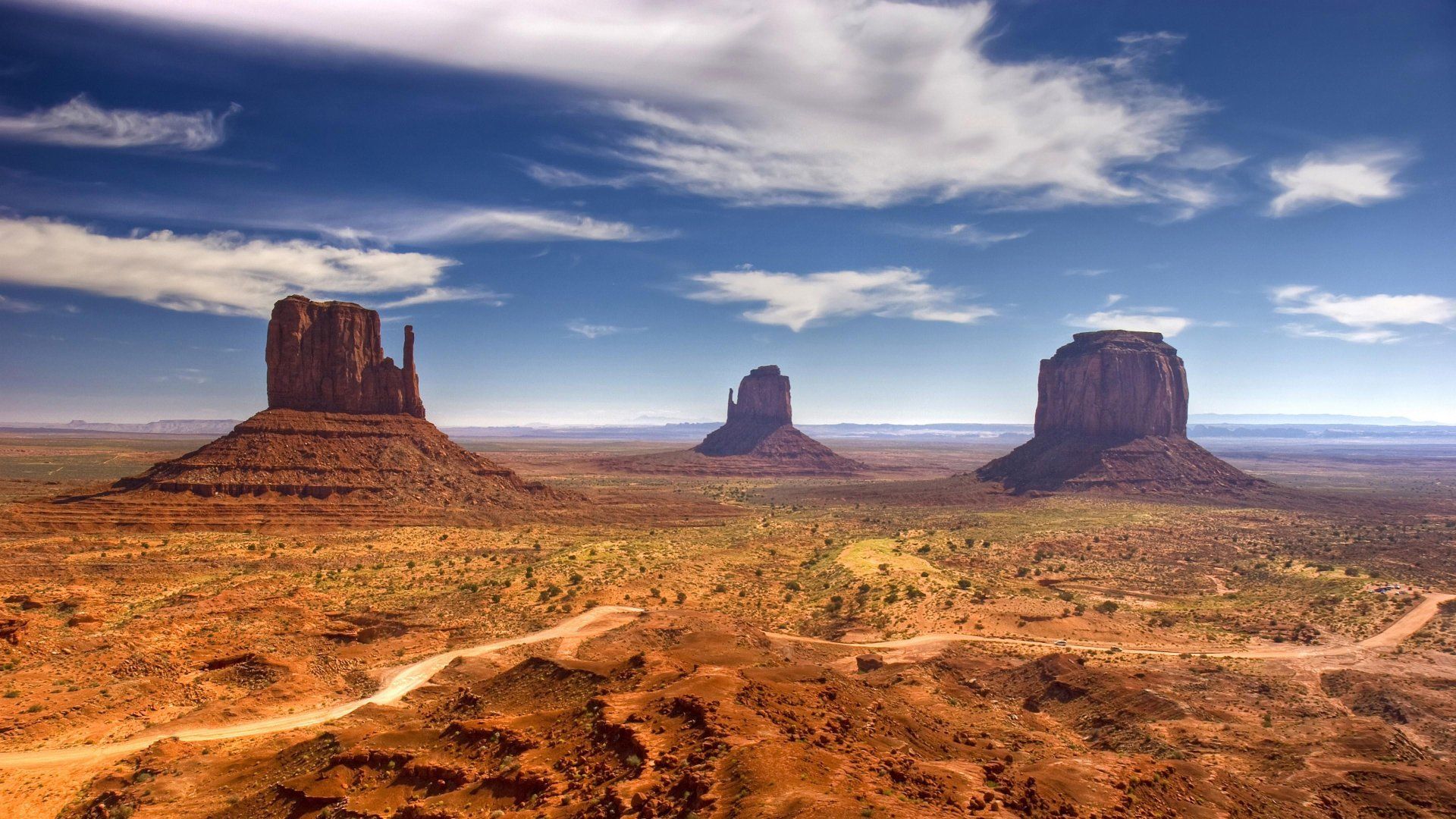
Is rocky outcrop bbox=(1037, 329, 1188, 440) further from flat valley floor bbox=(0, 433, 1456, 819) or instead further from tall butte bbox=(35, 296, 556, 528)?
tall butte bbox=(35, 296, 556, 528)

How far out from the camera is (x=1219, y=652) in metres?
38.0

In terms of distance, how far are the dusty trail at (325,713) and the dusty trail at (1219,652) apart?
1190 centimetres

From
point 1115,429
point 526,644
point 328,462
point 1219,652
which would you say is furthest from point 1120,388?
point 328,462

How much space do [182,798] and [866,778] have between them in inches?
829

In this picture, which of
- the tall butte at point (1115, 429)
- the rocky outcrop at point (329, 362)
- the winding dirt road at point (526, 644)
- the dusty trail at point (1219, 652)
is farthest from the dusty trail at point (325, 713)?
the tall butte at point (1115, 429)

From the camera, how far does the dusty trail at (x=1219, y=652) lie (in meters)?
36.8

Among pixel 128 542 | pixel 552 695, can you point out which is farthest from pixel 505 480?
pixel 552 695

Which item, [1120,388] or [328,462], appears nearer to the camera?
[328,462]

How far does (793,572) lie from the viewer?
2345 inches

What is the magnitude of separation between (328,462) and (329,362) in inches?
597

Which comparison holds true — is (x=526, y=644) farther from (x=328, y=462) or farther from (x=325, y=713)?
(x=328, y=462)

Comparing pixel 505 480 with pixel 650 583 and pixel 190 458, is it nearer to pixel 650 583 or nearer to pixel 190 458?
pixel 190 458

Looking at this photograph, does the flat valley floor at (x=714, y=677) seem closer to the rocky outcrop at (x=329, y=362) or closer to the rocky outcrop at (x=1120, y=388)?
the rocky outcrop at (x=329, y=362)

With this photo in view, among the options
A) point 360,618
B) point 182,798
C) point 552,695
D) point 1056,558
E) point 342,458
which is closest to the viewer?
point 182,798
